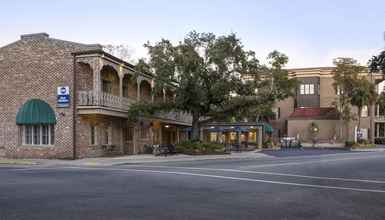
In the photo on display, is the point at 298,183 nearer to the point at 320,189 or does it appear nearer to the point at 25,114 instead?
the point at 320,189

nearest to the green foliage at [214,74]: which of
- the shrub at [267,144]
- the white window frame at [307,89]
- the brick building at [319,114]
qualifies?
the shrub at [267,144]

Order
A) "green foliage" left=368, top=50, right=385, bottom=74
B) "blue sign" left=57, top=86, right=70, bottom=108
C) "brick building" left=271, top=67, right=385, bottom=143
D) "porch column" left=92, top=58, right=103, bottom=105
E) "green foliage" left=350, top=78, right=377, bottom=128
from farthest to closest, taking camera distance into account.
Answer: "brick building" left=271, top=67, right=385, bottom=143, "green foliage" left=350, top=78, right=377, bottom=128, "blue sign" left=57, top=86, right=70, bottom=108, "porch column" left=92, top=58, right=103, bottom=105, "green foliage" left=368, top=50, right=385, bottom=74

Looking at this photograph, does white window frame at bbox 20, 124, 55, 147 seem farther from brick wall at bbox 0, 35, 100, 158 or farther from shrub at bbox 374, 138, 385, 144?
shrub at bbox 374, 138, 385, 144

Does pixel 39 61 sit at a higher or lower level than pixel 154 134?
higher

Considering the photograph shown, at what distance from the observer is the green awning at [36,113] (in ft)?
82.8

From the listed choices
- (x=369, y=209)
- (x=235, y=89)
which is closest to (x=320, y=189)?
(x=369, y=209)

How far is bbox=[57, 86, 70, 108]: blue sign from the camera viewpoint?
24828mm

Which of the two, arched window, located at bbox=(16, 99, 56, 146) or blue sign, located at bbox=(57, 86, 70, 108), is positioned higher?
blue sign, located at bbox=(57, 86, 70, 108)

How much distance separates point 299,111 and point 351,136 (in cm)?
845

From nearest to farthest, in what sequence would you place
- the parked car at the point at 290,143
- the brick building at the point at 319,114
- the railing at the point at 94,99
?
the railing at the point at 94,99 → the parked car at the point at 290,143 → the brick building at the point at 319,114

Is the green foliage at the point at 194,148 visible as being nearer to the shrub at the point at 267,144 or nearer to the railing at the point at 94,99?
the railing at the point at 94,99

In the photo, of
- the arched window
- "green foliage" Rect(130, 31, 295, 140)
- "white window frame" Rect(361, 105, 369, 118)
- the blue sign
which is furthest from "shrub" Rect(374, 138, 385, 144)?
the arched window

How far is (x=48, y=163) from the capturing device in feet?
72.5

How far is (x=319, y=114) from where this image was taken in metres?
58.9
